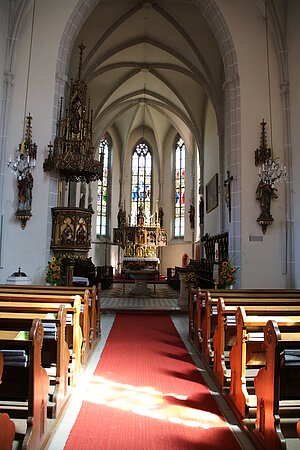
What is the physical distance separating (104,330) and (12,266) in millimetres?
3625

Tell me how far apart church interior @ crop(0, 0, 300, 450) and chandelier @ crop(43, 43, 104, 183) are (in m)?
0.05

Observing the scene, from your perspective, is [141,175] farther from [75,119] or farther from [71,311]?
[71,311]

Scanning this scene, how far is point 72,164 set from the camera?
9594 mm

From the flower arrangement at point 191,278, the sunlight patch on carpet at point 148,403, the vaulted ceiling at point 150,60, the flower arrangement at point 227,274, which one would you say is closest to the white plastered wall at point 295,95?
the flower arrangement at point 227,274

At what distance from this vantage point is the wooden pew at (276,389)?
2529 millimetres

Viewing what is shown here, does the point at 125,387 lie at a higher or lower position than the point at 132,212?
lower

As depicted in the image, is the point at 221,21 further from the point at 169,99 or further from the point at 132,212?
the point at 132,212

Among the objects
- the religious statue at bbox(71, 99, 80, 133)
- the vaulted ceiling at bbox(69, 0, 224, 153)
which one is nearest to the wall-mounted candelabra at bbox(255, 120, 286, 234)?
the vaulted ceiling at bbox(69, 0, 224, 153)

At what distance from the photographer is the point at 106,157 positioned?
23.5 m

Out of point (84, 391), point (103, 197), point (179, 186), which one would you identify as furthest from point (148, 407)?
point (179, 186)

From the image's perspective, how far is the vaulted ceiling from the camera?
44.2 ft

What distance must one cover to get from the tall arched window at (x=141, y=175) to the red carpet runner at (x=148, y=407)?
19.6 meters

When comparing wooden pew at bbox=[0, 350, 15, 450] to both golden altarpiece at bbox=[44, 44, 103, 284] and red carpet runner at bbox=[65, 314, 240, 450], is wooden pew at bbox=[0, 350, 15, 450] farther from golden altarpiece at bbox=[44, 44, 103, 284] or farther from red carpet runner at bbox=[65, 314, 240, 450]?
golden altarpiece at bbox=[44, 44, 103, 284]

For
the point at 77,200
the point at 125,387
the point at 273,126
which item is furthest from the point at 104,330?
the point at 77,200
